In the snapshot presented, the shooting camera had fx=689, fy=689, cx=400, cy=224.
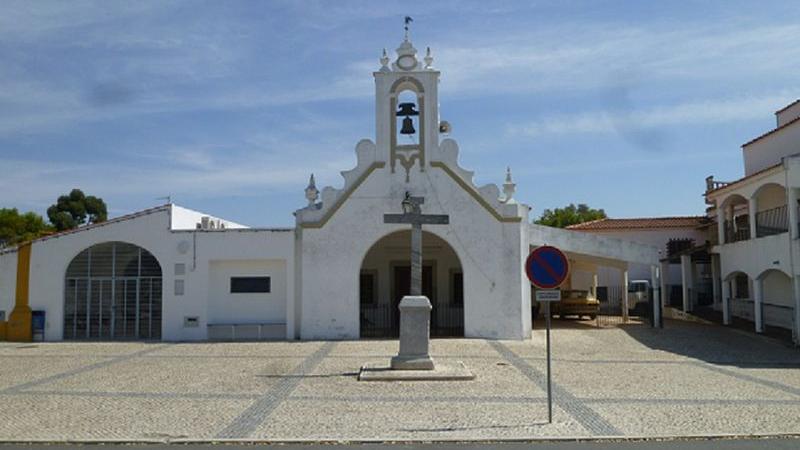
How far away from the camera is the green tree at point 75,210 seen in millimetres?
57250

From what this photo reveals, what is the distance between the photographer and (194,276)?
68.2ft

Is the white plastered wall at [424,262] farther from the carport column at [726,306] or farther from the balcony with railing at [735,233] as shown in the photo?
the balcony with railing at [735,233]

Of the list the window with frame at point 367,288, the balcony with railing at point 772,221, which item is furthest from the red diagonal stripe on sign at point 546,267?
the window with frame at point 367,288

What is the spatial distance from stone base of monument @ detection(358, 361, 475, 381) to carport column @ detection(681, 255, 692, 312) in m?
18.8

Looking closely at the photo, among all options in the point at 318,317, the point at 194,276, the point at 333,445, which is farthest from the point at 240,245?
the point at 333,445

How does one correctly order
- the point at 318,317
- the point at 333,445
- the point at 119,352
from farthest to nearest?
1. the point at 318,317
2. the point at 119,352
3. the point at 333,445

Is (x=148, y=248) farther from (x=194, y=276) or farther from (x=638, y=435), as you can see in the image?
(x=638, y=435)

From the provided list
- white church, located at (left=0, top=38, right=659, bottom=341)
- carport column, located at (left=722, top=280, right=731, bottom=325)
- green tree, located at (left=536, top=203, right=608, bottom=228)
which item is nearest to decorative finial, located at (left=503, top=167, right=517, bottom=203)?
white church, located at (left=0, top=38, right=659, bottom=341)

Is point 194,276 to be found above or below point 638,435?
above

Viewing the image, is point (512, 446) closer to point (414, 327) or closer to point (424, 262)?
point (414, 327)

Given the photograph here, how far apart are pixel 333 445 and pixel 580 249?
16.6 metres

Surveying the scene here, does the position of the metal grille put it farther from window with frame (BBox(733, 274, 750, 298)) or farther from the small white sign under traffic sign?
window with frame (BBox(733, 274, 750, 298))

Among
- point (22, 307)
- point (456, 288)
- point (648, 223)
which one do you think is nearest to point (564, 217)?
point (648, 223)

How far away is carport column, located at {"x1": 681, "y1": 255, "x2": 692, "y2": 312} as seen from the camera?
96.2ft
